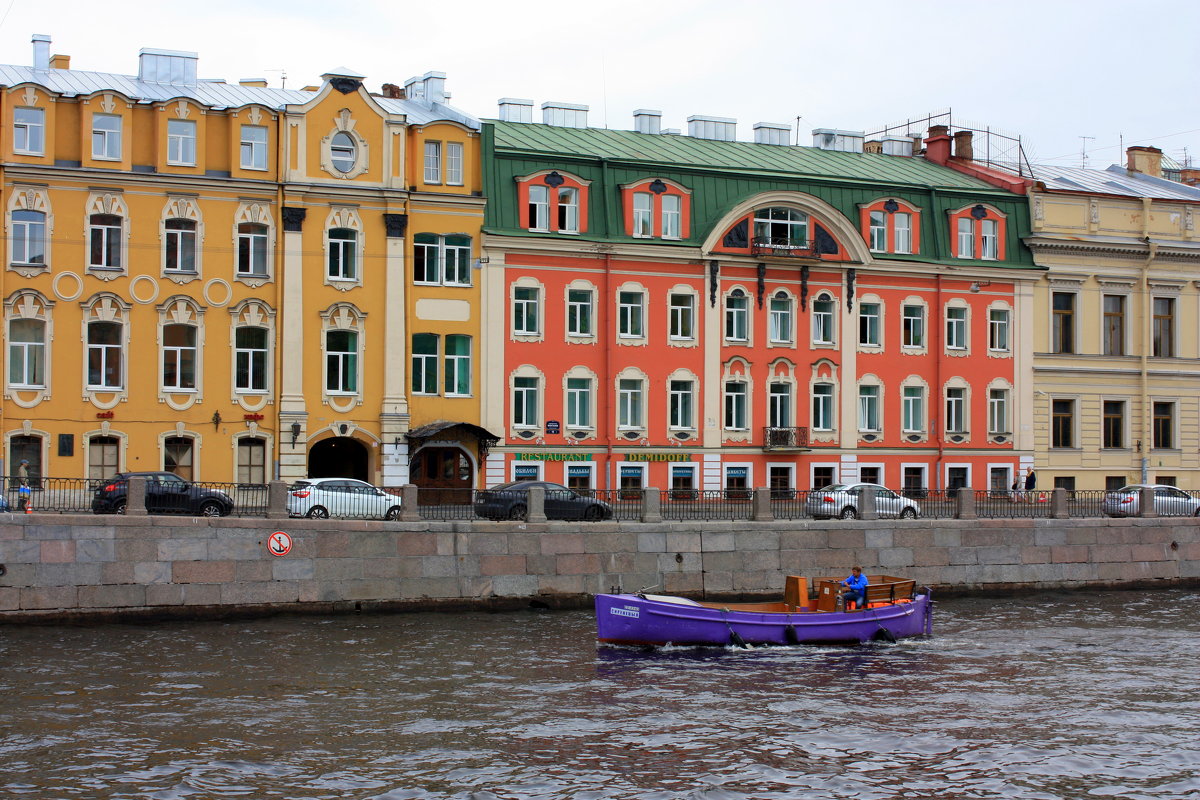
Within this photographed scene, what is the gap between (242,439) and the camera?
41.6 metres

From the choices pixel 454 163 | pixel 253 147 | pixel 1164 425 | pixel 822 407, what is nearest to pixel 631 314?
pixel 454 163

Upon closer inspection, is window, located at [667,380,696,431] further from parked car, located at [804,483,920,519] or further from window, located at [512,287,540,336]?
parked car, located at [804,483,920,519]

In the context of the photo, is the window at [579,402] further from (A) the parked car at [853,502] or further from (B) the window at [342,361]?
(A) the parked car at [853,502]

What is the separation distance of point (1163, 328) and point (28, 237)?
120 feet

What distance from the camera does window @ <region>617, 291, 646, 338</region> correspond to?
4619 cm

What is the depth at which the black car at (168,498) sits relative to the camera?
3153 centimetres

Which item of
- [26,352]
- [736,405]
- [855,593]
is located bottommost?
[855,593]

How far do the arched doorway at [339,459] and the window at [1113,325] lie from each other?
25484 millimetres

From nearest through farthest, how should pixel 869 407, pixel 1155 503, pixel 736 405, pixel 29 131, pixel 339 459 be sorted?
pixel 29 131 → pixel 1155 503 → pixel 339 459 → pixel 736 405 → pixel 869 407

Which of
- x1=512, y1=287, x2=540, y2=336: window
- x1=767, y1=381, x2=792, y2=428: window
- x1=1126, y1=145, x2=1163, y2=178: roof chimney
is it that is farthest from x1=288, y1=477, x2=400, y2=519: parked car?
x1=1126, y1=145, x2=1163, y2=178: roof chimney

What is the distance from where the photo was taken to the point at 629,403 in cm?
4609

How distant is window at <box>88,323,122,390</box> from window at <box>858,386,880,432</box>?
2292 cm

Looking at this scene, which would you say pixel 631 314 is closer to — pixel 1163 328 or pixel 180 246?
pixel 180 246

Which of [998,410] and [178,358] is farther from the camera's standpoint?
[998,410]
